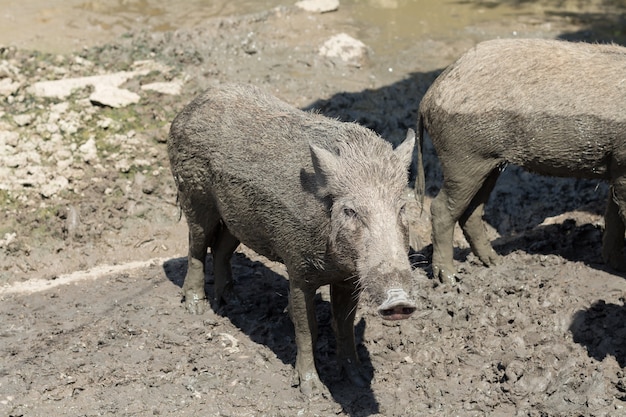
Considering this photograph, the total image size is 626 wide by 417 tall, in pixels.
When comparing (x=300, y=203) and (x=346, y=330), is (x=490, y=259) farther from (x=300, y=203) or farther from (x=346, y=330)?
(x=300, y=203)

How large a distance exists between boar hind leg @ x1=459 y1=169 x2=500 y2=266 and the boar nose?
3020 mm

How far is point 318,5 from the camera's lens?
1253 cm

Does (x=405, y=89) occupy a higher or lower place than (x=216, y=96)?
lower

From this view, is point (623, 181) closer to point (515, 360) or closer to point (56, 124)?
point (515, 360)

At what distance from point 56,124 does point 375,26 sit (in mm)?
5058

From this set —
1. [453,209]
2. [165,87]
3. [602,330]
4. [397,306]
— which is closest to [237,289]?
[453,209]

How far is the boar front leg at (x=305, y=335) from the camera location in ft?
18.2

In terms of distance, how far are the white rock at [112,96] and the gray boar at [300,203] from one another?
3254 millimetres

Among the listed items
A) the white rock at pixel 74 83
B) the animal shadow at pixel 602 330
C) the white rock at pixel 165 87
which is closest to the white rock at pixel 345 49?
the white rock at pixel 165 87

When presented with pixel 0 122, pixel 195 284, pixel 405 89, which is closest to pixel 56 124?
pixel 0 122

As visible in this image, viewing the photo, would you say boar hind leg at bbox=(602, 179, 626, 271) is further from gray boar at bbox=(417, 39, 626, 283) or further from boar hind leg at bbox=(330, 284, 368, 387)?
boar hind leg at bbox=(330, 284, 368, 387)

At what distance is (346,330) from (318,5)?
7.62 meters

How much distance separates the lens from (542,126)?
666 centimetres

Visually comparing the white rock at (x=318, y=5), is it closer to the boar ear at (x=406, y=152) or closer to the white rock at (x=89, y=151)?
the white rock at (x=89, y=151)
